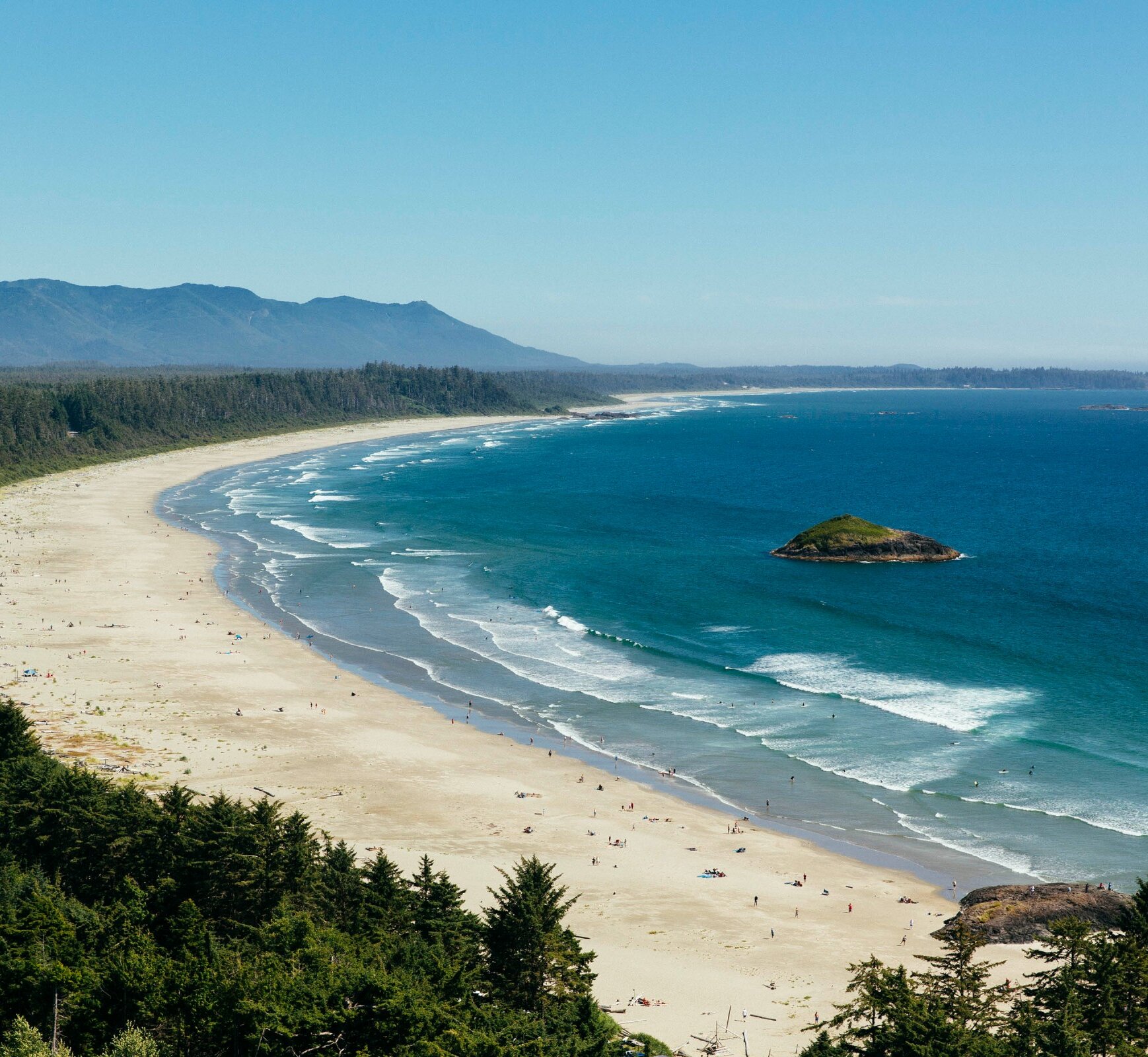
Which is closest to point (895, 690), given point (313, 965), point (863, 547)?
point (863, 547)

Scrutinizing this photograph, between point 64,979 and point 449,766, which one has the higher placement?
point 64,979

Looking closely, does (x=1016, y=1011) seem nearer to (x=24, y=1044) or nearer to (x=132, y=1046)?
(x=132, y=1046)

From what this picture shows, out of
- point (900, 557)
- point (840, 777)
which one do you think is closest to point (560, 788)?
point (840, 777)

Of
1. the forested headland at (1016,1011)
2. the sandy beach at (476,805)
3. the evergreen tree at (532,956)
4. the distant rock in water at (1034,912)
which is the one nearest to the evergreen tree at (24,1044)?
the evergreen tree at (532,956)

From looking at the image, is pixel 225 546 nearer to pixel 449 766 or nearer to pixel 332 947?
pixel 449 766

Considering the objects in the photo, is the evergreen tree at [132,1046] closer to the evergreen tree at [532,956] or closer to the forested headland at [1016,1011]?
the evergreen tree at [532,956]

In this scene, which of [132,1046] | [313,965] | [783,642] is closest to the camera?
[132,1046]

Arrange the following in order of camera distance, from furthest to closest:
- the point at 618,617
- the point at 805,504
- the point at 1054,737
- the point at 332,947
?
the point at 805,504
the point at 618,617
the point at 1054,737
the point at 332,947
